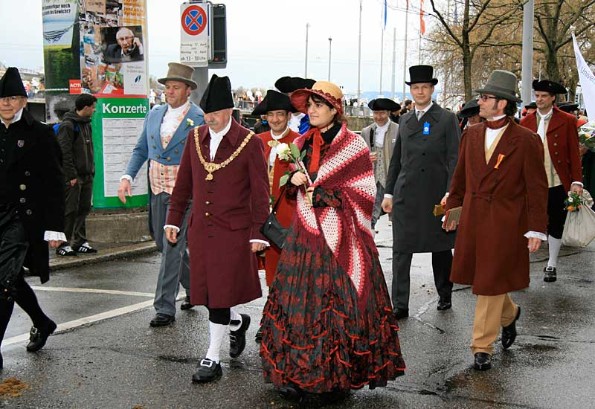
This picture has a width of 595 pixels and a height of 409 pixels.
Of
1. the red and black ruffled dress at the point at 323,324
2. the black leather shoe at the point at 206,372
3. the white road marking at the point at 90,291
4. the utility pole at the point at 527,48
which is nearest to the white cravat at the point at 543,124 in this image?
the white road marking at the point at 90,291

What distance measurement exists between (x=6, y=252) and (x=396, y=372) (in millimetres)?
2692

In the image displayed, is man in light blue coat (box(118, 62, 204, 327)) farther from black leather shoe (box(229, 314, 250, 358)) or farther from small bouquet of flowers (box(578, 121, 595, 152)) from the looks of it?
small bouquet of flowers (box(578, 121, 595, 152))

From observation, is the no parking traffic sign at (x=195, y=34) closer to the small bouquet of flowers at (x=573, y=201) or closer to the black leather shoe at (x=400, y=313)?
the small bouquet of flowers at (x=573, y=201)

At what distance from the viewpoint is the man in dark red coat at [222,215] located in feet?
18.5

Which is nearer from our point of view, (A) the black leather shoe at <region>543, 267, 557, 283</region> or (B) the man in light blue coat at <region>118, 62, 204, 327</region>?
(B) the man in light blue coat at <region>118, 62, 204, 327</region>

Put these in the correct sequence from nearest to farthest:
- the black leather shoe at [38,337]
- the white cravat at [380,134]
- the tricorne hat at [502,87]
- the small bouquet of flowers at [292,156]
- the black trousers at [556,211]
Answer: the small bouquet of flowers at [292,156]
the tricorne hat at [502,87]
the black leather shoe at [38,337]
the black trousers at [556,211]
the white cravat at [380,134]

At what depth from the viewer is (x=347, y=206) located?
5.27 meters

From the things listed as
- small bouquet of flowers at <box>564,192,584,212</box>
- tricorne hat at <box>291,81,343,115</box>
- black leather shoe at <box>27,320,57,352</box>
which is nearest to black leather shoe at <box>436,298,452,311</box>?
small bouquet of flowers at <box>564,192,584,212</box>

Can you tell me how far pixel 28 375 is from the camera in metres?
5.76

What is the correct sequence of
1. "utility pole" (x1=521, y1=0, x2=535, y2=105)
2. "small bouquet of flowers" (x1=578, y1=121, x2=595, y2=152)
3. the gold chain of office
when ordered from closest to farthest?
the gold chain of office → "small bouquet of flowers" (x1=578, y1=121, x2=595, y2=152) → "utility pole" (x1=521, y1=0, x2=535, y2=105)

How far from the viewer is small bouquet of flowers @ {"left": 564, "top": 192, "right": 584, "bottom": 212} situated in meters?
9.38

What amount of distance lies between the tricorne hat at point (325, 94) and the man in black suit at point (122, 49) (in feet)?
20.3

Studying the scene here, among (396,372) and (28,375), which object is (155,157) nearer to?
(28,375)

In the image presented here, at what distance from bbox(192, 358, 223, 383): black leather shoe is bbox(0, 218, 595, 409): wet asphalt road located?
6 centimetres
